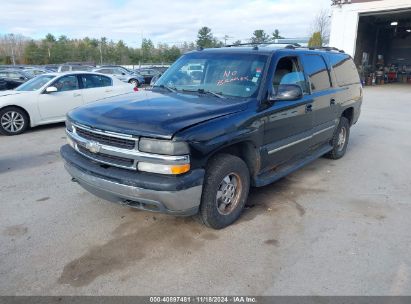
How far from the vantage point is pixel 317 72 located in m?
5.37

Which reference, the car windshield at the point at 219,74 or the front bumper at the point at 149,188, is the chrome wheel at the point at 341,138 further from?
the front bumper at the point at 149,188

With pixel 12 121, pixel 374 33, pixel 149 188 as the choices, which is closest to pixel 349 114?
pixel 149 188

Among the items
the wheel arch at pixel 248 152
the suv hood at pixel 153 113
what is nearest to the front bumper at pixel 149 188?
the suv hood at pixel 153 113

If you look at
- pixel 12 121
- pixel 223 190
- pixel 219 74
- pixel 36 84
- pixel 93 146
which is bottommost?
pixel 12 121

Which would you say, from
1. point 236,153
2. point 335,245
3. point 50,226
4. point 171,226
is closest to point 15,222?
point 50,226

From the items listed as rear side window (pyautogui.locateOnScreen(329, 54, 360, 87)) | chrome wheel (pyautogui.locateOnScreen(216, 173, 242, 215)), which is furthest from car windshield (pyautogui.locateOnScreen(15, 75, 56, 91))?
chrome wheel (pyautogui.locateOnScreen(216, 173, 242, 215))

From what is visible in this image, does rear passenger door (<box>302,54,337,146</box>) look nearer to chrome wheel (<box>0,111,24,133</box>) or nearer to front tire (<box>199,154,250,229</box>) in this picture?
front tire (<box>199,154,250,229</box>)

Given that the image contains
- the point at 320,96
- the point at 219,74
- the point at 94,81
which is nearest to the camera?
the point at 219,74

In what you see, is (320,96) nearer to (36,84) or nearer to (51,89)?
(51,89)

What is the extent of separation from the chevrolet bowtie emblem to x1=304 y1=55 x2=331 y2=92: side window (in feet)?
10.4

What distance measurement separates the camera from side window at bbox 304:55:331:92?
16.9ft

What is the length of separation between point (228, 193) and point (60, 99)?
686 cm

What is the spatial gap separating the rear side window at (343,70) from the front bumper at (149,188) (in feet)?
12.7

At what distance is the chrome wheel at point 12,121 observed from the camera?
8.55 meters
